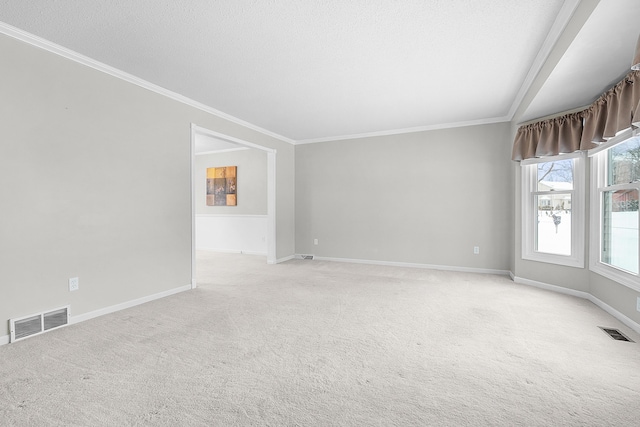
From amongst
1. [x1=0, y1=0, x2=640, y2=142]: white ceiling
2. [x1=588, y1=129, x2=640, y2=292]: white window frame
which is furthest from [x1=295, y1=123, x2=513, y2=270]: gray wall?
[x1=588, y1=129, x2=640, y2=292]: white window frame

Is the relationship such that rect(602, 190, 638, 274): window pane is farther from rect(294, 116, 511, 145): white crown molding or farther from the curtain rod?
rect(294, 116, 511, 145): white crown molding

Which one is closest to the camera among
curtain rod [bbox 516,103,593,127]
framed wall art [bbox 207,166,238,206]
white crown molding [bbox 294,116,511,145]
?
curtain rod [bbox 516,103,593,127]

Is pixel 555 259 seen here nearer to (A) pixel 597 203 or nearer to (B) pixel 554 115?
(A) pixel 597 203

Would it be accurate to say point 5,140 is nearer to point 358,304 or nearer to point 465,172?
point 358,304

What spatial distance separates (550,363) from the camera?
204cm

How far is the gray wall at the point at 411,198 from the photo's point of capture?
4.82 metres

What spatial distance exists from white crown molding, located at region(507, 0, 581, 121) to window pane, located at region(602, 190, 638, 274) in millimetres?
1432

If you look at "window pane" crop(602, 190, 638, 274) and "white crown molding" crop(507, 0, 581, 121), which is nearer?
"white crown molding" crop(507, 0, 581, 121)

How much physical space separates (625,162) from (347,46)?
2910 mm

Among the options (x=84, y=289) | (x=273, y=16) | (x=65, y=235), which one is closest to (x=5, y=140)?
(x=65, y=235)

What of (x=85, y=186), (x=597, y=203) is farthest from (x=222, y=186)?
(x=597, y=203)

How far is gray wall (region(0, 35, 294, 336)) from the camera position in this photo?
7.87 ft

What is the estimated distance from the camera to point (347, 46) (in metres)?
2.59

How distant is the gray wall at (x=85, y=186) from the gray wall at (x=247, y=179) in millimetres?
2796
